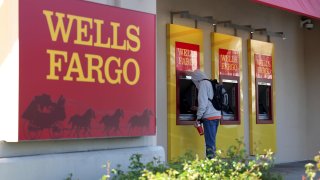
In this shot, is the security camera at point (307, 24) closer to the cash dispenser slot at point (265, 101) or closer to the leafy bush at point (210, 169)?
the cash dispenser slot at point (265, 101)

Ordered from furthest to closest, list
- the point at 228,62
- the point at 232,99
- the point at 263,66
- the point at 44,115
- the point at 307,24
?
1. the point at 307,24
2. the point at 263,66
3. the point at 232,99
4. the point at 228,62
5. the point at 44,115

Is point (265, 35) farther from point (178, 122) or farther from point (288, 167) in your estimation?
point (178, 122)

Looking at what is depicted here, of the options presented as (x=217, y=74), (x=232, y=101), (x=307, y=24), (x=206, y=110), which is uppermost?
(x=307, y=24)

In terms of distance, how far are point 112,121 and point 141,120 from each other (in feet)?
1.54

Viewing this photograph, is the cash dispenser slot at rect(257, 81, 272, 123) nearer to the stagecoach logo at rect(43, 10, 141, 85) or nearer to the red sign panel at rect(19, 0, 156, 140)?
the red sign panel at rect(19, 0, 156, 140)

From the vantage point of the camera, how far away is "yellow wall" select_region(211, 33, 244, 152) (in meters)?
10.2

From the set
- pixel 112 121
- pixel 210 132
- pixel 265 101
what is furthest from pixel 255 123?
pixel 112 121

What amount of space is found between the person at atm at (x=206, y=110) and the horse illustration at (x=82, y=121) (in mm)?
3086

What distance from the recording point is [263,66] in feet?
38.2

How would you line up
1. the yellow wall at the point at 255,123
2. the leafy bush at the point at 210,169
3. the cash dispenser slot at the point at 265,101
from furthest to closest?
the cash dispenser slot at the point at 265,101 < the yellow wall at the point at 255,123 < the leafy bush at the point at 210,169

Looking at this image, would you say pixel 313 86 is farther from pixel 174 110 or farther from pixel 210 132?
pixel 174 110

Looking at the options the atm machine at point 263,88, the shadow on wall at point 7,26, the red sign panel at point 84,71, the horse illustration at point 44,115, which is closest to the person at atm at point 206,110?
the red sign panel at point 84,71

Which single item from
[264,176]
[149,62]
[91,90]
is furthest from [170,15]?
[264,176]

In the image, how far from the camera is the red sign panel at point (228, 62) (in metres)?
10.4
